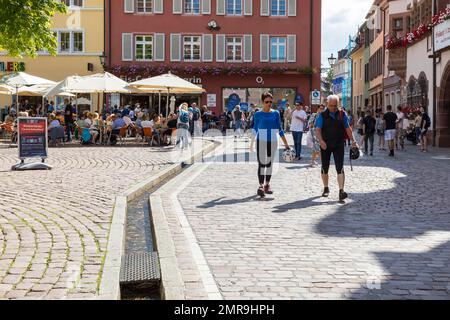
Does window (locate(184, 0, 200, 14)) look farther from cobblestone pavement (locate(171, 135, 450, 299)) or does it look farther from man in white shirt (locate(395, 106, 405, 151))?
cobblestone pavement (locate(171, 135, 450, 299))

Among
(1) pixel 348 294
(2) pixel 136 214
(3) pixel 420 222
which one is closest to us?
(1) pixel 348 294

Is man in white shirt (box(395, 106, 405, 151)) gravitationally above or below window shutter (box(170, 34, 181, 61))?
below

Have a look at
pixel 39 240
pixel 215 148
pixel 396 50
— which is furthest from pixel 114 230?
pixel 396 50

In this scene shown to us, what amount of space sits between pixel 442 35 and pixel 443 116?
330cm

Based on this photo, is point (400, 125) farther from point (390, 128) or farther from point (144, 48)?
point (144, 48)

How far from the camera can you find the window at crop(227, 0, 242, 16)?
49.0 meters

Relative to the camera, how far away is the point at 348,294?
5.49 meters

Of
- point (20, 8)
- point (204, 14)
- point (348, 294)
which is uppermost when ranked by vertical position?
point (204, 14)

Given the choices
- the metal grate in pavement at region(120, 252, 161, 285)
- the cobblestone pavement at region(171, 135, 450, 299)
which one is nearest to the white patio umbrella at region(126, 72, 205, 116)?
the cobblestone pavement at region(171, 135, 450, 299)

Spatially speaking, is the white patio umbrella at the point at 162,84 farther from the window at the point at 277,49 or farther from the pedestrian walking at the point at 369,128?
the window at the point at 277,49

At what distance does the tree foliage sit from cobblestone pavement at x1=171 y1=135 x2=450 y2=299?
4931mm

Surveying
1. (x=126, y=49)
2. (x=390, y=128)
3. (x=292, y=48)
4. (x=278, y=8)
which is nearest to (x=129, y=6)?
(x=126, y=49)
